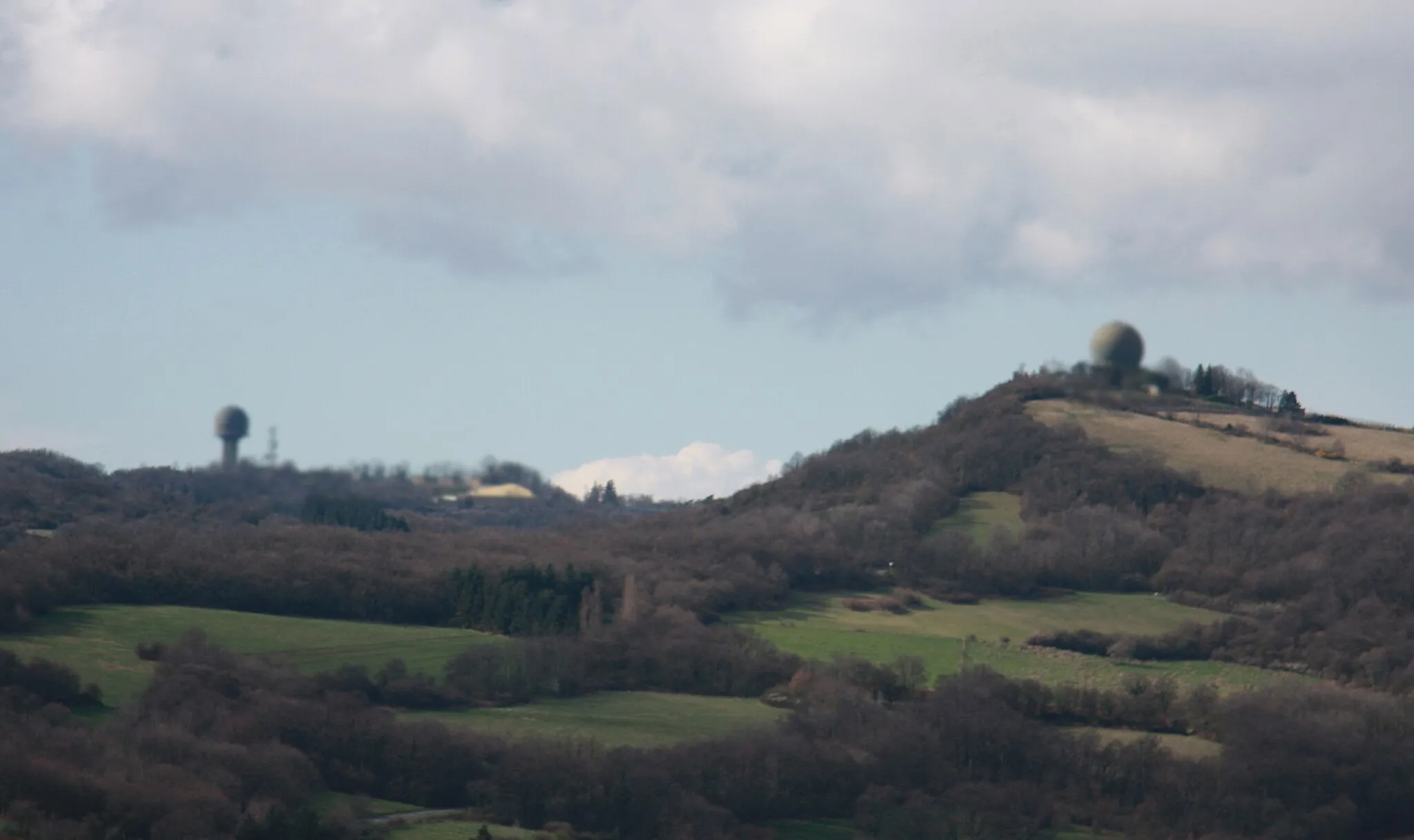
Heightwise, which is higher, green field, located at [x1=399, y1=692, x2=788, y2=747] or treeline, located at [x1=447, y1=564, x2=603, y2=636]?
treeline, located at [x1=447, y1=564, x2=603, y2=636]

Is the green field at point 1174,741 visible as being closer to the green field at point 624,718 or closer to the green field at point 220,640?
the green field at point 624,718

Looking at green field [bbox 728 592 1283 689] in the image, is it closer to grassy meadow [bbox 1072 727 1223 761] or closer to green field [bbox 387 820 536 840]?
grassy meadow [bbox 1072 727 1223 761]

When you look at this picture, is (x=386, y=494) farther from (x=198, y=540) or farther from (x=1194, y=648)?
(x=1194, y=648)

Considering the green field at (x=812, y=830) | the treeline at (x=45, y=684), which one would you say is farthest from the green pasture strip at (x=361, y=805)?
the green field at (x=812, y=830)

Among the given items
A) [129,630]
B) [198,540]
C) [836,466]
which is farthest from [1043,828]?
[836,466]

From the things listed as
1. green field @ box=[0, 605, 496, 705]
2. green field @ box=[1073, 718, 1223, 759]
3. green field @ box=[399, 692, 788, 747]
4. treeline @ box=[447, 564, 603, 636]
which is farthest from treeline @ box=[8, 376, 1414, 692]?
green field @ box=[1073, 718, 1223, 759]

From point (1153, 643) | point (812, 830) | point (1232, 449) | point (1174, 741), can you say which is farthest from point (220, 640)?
point (1232, 449)
